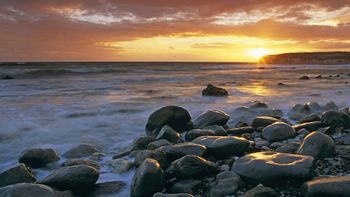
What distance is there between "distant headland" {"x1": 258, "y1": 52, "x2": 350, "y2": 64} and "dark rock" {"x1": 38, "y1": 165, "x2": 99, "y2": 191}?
84825 mm

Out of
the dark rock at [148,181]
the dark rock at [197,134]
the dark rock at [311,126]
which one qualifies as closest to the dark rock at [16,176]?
the dark rock at [148,181]

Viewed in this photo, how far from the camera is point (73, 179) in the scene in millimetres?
4648

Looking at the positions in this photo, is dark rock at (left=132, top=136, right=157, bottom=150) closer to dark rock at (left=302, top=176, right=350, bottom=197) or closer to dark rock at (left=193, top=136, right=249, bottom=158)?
dark rock at (left=193, top=136, right=249, bottom=158)

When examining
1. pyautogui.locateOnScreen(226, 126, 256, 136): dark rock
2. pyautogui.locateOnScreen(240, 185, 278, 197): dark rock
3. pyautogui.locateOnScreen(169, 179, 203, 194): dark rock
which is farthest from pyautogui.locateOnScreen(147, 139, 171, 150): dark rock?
pyautogui.locateOnScreen(240, 185, 278, 197): dark rock

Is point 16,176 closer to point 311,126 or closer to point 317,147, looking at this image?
point 317,147

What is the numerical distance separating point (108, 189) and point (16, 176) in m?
1.24

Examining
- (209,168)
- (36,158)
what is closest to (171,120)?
(36,158)

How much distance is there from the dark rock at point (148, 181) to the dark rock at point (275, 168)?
92 cm

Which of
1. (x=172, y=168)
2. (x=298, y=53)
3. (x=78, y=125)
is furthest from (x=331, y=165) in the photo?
(x=298, y=53)

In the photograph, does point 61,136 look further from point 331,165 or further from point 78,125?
point 331,165

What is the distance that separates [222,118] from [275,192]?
13.6ft

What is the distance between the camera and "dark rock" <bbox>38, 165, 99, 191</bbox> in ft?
15.2

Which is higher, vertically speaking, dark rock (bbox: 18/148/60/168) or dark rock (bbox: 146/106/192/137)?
dark rock (bbox: 146/106/192/137)

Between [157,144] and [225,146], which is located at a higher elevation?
[225,146]
